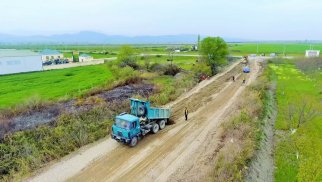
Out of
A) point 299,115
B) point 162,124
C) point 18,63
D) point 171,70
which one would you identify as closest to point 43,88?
point 171,70

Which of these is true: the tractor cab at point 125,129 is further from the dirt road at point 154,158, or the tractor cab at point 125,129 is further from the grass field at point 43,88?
the grass field at point 43,88

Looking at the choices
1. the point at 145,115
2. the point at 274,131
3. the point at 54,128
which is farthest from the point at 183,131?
the point at 54,128

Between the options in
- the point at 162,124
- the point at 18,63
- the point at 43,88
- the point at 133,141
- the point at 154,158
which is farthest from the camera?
the point at 18,63

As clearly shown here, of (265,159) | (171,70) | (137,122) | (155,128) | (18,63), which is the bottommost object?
(265,159)

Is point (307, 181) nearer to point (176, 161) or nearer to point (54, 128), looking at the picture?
point (176, 161)

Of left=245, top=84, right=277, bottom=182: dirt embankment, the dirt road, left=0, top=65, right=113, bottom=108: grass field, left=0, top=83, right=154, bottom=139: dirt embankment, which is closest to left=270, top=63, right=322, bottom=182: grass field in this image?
left=245, top=84, right=277, bottom=182: dirt embankment

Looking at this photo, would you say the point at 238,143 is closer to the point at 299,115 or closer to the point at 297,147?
the point at 297,147
